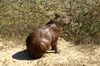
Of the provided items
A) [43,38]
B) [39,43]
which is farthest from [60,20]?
[39,43]

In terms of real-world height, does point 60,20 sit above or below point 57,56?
above

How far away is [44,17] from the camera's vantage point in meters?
6.30

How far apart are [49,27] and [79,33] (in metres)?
2.01

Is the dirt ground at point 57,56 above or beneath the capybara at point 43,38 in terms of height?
beneath

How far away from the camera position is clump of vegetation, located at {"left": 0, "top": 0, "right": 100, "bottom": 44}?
566 cm

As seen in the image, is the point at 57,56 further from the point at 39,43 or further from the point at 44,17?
the point at 44,17

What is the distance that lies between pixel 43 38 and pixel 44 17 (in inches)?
95.9

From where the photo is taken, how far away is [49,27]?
4.44m

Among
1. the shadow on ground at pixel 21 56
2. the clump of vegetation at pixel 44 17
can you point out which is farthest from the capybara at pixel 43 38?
the clump of vegetation at pixel 44 17

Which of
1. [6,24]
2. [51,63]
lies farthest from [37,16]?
[51,63]

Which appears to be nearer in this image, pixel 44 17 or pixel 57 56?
pixel 57 56

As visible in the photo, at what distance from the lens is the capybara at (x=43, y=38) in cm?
392

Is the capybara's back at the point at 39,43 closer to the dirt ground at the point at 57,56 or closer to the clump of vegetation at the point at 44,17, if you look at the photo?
the dirt ground at the point at 57,56

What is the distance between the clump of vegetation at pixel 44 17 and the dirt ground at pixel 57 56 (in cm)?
63
